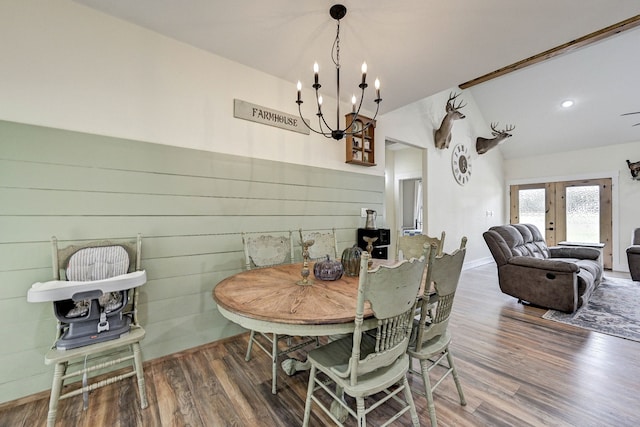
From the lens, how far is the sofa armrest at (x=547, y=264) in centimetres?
304

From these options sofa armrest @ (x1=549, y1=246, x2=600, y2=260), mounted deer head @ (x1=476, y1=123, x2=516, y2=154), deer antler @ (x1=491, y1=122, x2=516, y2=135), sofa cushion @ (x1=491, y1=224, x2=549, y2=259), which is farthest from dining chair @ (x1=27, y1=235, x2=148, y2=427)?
deer antler @ (x1=491, y1=122, x2=516, y2=135)

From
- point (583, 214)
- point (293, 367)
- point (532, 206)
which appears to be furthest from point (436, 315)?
point (532, 206)

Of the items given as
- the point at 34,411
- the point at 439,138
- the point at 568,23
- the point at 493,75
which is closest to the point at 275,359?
the point at 34,411

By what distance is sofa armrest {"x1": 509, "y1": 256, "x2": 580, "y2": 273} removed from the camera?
9.98 feet

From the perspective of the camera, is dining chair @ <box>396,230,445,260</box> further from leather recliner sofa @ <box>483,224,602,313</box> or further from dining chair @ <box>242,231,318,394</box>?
leather recliner sofa @ <box>483,224,602,313</box>

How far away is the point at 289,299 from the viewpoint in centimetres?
146

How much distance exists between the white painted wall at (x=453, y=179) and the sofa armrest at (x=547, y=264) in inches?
57.3

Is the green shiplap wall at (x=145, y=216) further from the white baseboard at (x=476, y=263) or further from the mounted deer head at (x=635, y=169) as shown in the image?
the mounted deer head at (x=635, y=169)

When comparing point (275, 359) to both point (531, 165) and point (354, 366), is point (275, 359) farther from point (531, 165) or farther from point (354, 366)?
point (531, 165)

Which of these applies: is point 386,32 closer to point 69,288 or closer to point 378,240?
point 378,240

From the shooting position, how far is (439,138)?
5.00m

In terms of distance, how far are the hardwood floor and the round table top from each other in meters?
0.78

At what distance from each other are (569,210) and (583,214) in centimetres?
25

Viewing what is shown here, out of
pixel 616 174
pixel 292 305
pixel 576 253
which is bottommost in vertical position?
pixel 576 253
